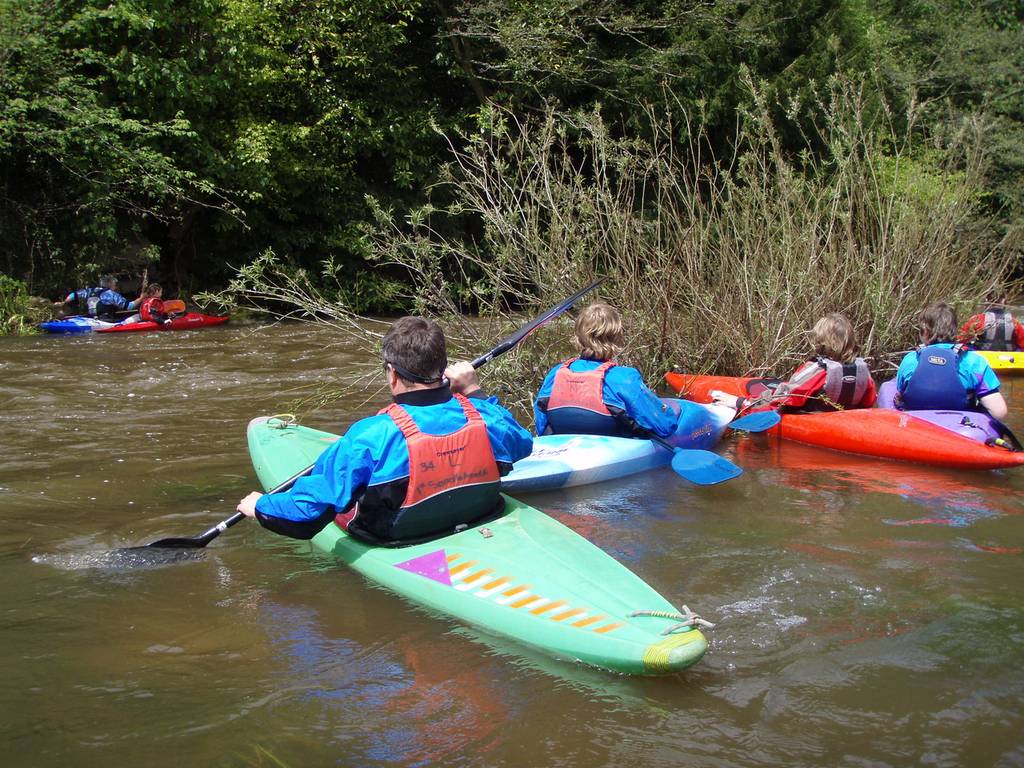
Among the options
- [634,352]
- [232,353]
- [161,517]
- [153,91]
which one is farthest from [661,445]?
[153,91]

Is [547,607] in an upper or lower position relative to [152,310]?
upper

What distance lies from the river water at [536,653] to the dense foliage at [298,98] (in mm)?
6935

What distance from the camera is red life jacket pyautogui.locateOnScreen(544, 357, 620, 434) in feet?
16.4

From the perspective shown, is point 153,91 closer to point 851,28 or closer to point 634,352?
point 634,352

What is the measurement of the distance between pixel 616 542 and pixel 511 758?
171 centimetres

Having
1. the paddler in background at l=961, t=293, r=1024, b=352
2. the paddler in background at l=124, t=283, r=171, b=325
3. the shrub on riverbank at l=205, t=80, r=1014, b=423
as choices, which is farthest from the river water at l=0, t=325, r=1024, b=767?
the paddler in background at l=124, t=283, r=171, b=325

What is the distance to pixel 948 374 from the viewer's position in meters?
5.40

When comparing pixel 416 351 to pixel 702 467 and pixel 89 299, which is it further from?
pixel 89 299

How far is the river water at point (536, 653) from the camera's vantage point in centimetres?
253

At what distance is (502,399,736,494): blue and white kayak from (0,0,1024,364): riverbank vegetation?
1.56 meters

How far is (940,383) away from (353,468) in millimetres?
3540

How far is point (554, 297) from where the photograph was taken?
6465 mm

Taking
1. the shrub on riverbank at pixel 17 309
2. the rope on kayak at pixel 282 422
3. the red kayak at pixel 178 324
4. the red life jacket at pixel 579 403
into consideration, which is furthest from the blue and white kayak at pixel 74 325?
the red life jacket at pixel 579 403

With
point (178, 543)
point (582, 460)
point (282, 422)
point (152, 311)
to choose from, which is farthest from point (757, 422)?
point (152, 311)
